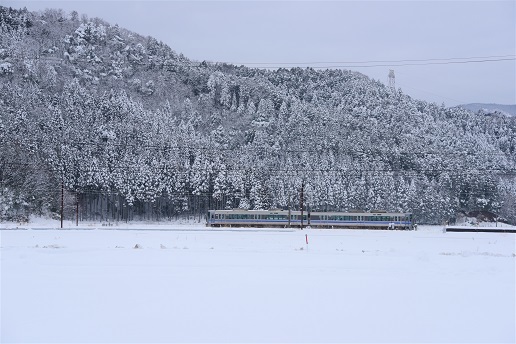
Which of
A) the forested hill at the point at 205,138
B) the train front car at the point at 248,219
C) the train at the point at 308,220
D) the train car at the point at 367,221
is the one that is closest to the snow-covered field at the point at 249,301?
the train front car at the point at 248,219

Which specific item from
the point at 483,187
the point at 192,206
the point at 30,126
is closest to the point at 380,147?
the point at 483,187

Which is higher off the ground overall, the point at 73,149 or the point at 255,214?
the point at 73,149

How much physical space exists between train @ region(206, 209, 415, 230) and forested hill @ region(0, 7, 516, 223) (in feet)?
38.6

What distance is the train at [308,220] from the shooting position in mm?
59906

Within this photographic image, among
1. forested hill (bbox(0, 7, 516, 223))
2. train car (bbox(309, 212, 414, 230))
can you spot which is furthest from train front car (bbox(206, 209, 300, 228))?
forested hill (bbox(0, 7, 516, 223))

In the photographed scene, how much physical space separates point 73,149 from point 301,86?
95622 mm

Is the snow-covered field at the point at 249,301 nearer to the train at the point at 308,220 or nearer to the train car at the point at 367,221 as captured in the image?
the train at the point at 308,220

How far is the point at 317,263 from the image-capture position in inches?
670

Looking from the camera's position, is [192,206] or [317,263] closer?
[317,263]

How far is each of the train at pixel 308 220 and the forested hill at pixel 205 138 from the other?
11755 mm

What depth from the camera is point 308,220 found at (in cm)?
6122

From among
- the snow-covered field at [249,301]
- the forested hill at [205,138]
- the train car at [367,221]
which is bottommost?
the train car at [367,221]

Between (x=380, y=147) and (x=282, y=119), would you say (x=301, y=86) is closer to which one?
(x=282, y=119)

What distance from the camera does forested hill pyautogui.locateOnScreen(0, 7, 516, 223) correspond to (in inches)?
2921
